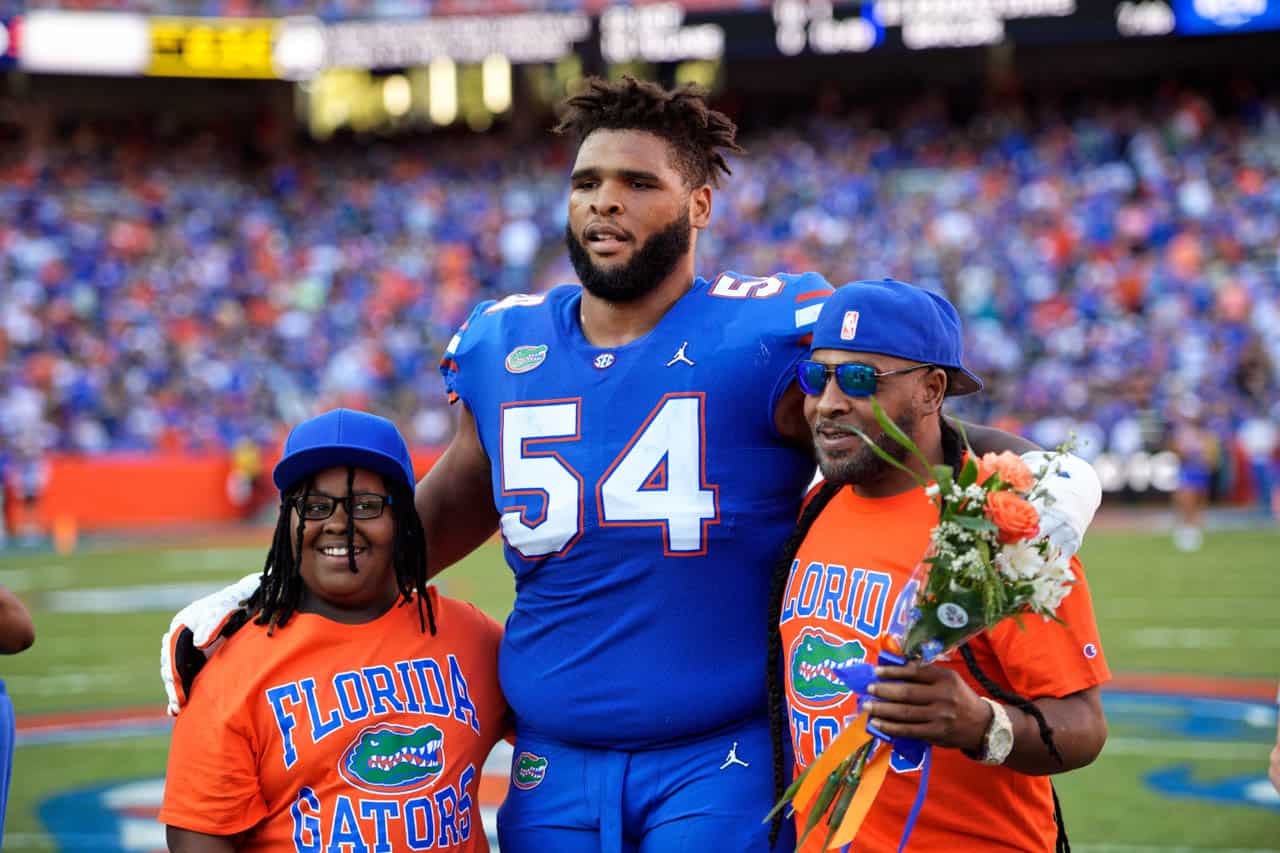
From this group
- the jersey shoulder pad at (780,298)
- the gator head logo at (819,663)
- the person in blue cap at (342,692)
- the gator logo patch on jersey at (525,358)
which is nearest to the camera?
the gator head logo at (819,663)

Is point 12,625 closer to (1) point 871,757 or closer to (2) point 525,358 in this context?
(2) point 525,358

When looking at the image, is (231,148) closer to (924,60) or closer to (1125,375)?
(924,60)

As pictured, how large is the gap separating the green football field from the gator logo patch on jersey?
130 inches

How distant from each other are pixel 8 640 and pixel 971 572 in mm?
1900

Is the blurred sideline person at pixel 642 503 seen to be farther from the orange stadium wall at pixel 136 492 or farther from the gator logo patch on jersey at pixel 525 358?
the orange stadium wall at pixel 136 492

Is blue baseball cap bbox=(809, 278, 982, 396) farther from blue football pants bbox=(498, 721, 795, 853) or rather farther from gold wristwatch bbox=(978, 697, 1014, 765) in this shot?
blue football pants bbox=(498, 721, 795, 853)

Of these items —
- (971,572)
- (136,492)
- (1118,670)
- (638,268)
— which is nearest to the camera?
(971,572)

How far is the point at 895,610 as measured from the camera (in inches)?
93.8

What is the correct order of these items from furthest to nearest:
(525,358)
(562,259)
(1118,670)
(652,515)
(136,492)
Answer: (562,259) → (136,492) → (1118,670) → (525,358) → (652,515)

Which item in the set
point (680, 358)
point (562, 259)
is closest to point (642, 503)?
point (680, 358)

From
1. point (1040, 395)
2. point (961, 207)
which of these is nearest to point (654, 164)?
point (1040, 395)

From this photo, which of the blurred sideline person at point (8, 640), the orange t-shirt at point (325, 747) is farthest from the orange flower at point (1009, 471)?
the blurred sideline person at point (8, 640)

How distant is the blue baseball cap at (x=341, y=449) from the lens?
2.94m

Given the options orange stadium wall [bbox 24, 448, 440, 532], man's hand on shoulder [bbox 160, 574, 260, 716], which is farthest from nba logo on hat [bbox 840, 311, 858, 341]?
orange stadium wall [bbox 24, 448, 440, 532]
